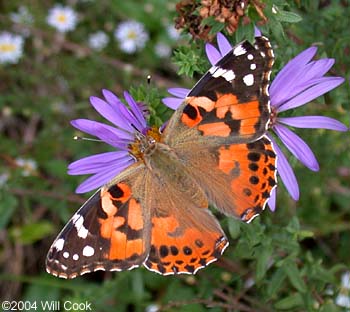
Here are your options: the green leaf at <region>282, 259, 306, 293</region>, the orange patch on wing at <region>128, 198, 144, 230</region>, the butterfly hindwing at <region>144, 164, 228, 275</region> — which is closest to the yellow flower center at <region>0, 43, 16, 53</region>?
the butterfly hindwing at <region>144, 164, 228, 275</region>

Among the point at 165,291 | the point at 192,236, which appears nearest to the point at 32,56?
the point at 165,291

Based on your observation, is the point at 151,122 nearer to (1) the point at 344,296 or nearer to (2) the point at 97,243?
(2) the point at 97,243

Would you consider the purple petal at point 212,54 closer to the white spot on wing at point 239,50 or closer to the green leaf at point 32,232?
the white spot on wing at point 239,50

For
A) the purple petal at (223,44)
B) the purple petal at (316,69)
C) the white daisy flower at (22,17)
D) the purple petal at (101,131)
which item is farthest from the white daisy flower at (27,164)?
the purple petal at (316,69)

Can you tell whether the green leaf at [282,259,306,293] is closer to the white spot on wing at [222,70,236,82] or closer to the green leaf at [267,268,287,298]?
the green leaf at [267,268,287,298]

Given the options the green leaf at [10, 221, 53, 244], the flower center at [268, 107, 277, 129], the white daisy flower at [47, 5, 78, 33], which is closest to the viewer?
the flower center at [268, 107, 277, 129]
